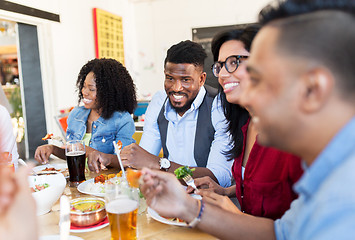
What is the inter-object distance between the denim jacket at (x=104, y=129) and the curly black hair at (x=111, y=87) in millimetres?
75

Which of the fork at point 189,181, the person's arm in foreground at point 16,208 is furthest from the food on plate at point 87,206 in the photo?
the person's arm in foreground at point 16,208

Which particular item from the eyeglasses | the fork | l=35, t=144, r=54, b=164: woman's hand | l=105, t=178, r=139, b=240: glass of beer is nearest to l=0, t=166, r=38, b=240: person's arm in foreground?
l=105, t=178, r=139, b=240: glass of beer

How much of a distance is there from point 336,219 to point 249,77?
35cm

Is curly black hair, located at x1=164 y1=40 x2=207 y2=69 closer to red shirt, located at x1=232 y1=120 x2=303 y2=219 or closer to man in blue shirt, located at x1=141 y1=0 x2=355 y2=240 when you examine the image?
red shirt, located at x1=232 y1=120 x2=303 y2=219

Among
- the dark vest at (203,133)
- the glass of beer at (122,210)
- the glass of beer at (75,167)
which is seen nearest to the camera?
the glass of beer at (122,210)

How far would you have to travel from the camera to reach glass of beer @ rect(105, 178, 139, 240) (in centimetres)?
101

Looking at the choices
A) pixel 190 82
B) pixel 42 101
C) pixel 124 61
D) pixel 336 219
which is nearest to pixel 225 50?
pixel 190 82

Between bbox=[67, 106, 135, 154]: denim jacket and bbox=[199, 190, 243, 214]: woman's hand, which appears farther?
bbox=[67, 106, 135, 154]: denim jacket

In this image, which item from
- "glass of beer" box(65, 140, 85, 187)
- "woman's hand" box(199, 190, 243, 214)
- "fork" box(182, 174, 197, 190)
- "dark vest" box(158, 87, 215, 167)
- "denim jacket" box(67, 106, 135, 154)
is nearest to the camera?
"woman's hand" box(199, 190, 243, 214)

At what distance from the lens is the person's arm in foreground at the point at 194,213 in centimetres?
104

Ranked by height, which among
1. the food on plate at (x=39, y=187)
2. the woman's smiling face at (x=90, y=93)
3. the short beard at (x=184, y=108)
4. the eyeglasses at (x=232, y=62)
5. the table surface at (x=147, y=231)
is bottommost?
the table surface at (x=147, y=231)

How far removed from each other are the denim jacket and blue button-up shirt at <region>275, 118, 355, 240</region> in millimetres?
1875

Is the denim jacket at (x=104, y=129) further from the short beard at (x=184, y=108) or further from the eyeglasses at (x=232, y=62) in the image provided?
the eyeglasses at (x=232, y=62)

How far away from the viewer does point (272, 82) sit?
2.15 feet
